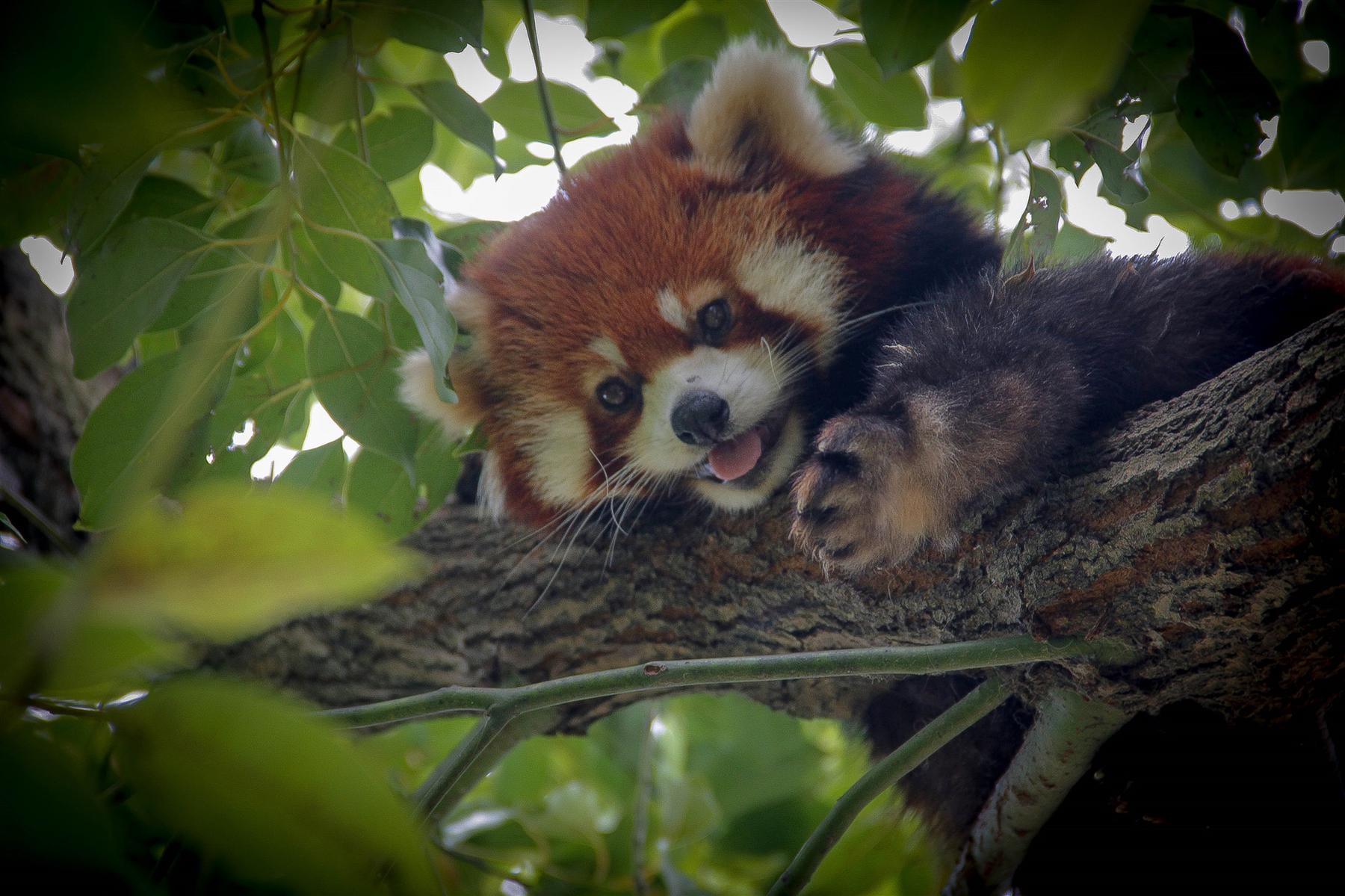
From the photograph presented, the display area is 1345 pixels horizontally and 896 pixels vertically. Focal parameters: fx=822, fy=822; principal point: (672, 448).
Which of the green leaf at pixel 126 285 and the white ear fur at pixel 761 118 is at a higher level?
the white ear fur at pixel 761 118

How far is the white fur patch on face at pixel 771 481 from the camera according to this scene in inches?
72.5

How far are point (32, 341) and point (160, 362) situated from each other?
4.61ft

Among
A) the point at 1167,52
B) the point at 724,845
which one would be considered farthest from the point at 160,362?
the point at 724,845

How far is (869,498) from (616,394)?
81 cm

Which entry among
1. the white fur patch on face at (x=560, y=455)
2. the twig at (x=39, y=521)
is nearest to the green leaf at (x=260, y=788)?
the twig at (x=39, y=521)

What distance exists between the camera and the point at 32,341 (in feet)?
7.77

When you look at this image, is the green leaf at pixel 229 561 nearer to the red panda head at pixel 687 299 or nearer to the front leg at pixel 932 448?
the front leg at pixel 932 448

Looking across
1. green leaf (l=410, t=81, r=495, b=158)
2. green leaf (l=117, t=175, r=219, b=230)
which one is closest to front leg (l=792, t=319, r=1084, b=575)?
green leaf (l=410, t=81, r=495, b=158)

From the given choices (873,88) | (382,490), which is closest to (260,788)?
(382,490)

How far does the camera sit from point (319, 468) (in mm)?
1742

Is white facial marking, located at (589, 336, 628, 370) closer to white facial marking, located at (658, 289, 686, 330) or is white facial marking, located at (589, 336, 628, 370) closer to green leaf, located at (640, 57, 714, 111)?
white facial marking, located at (658, 289, 686, 330)

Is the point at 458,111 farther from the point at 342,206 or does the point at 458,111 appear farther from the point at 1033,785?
the point at 1033,785

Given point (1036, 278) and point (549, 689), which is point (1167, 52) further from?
point (549, 689)

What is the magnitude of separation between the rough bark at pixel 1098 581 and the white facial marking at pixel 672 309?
45 centimetres
